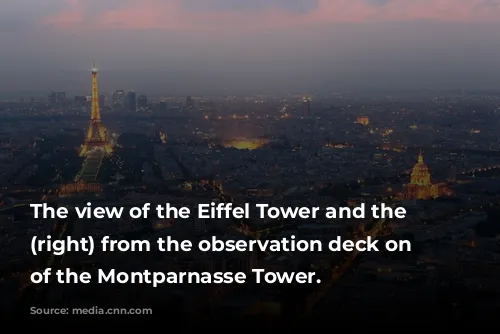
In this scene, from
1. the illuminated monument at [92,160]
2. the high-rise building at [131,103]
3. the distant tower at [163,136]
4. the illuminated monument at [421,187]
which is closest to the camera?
the illuminated monument at [421,187]

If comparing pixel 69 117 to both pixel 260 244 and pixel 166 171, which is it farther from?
pixel 260 244

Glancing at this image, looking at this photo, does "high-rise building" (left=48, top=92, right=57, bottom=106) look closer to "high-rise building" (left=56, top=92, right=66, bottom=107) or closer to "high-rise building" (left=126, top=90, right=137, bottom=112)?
"high-rise building" (left=56, top=92, right=66, bottom=107)

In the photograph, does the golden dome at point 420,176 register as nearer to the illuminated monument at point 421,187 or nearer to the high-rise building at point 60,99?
the illuminated monument at point 421,187

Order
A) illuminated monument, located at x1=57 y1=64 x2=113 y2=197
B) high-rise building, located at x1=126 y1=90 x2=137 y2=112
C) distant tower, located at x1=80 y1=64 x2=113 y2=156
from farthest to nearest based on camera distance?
high-rise building, located at x1=126 y1=90 x2=137 y2=112
distant tower, located at x1=80 y1=64 x2=113 y2=156
illuminated monument, located at x1=57 y1=64 x2=113 y2=197

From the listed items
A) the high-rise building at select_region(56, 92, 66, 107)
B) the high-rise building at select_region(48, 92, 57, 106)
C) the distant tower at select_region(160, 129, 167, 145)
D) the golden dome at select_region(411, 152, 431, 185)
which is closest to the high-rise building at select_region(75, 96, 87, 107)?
the high-rise building at select_region(56, 92, 66, 107)

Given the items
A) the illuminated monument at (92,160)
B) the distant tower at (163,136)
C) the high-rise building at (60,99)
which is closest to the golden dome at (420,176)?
the illuminated monument at (92,160)

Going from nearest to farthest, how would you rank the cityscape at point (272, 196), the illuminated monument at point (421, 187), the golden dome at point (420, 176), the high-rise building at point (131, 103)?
the cityscape at point (272, 196), the illuminated monument at point (421, 187), the golden dome at point (420, 176), the high-rise building at point (131, 103)

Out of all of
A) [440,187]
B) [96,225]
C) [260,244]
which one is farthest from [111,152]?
[260,244]
